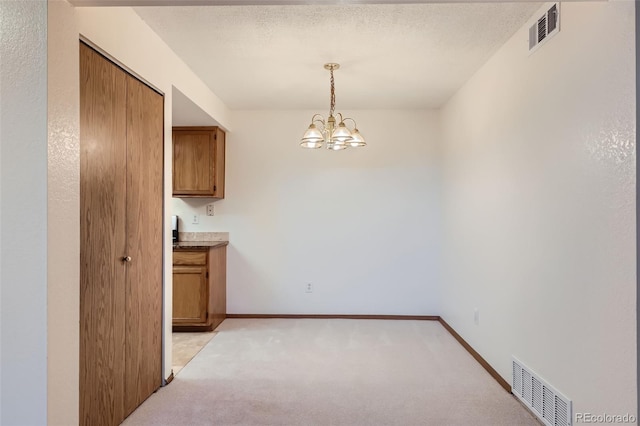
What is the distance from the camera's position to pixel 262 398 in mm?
2645

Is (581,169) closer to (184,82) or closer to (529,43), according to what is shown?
(529,43)

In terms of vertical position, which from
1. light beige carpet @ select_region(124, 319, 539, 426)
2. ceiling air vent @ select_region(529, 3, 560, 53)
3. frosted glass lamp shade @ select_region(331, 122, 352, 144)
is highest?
ceiling air vent @ select_region(529, 3, 560, 53)

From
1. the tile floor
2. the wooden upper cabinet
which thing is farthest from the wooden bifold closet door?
the wooden upper cabinet

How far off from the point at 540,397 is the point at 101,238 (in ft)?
8.51

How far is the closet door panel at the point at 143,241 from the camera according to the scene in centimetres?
238

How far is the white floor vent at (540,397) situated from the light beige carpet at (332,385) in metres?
0.09

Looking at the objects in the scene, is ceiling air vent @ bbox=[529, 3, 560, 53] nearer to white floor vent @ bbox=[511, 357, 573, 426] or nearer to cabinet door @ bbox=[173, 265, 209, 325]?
white floor vent @ bbox=[511, 357, 573, 426]

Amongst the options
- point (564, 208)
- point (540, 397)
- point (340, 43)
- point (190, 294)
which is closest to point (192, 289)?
point (190, 294)

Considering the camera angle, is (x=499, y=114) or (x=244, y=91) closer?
(x=499, y=114)

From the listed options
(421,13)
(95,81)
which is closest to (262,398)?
(95,81)

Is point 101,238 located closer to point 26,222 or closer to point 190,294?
point 26,222

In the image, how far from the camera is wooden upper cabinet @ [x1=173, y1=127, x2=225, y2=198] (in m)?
4.41

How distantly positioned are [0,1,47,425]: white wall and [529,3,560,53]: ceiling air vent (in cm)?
243

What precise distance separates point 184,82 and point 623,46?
9.40 ft
